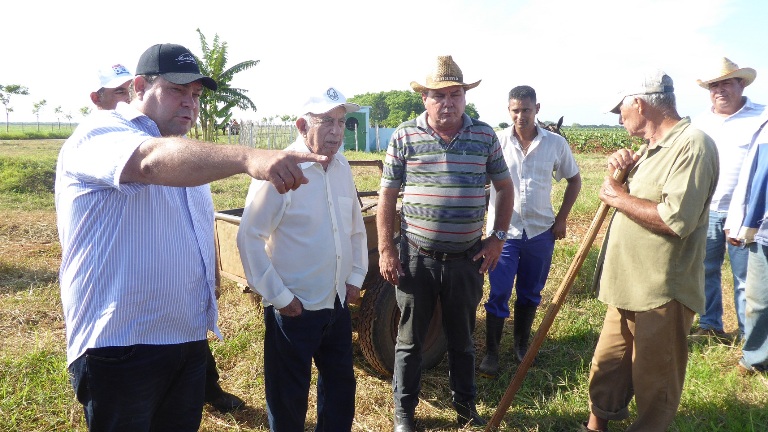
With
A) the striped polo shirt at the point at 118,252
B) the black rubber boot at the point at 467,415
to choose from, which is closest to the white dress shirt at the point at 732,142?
the black rubber boot at the point at 467,415

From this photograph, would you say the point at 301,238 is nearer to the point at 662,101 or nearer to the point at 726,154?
the point at 662,101

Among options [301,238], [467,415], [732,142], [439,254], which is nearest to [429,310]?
[439,254]

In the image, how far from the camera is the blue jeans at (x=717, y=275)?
393 centimetres

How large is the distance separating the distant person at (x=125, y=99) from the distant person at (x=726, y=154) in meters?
3.70

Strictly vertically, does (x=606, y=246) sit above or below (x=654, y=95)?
below

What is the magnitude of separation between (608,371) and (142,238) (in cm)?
243

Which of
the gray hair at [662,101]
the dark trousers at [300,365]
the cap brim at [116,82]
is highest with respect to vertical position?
the cap brim at [116,82]

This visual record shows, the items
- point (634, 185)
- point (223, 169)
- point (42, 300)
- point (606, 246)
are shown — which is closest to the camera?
point (223, 169)

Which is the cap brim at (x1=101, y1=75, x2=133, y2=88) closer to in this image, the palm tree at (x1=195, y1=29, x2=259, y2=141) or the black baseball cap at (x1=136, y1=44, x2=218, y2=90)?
the black baseball cap at (x1=136, y1=44, x2=218, y2=90)

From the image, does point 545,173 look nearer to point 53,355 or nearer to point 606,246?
point 606,246

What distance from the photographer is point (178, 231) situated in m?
1.78

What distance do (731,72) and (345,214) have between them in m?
3.31

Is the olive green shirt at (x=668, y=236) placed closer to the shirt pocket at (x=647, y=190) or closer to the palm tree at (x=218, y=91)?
the shirt pocket at (x=647, y=190)

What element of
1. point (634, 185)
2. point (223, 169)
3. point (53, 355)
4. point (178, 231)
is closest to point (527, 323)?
point (634, 185)
